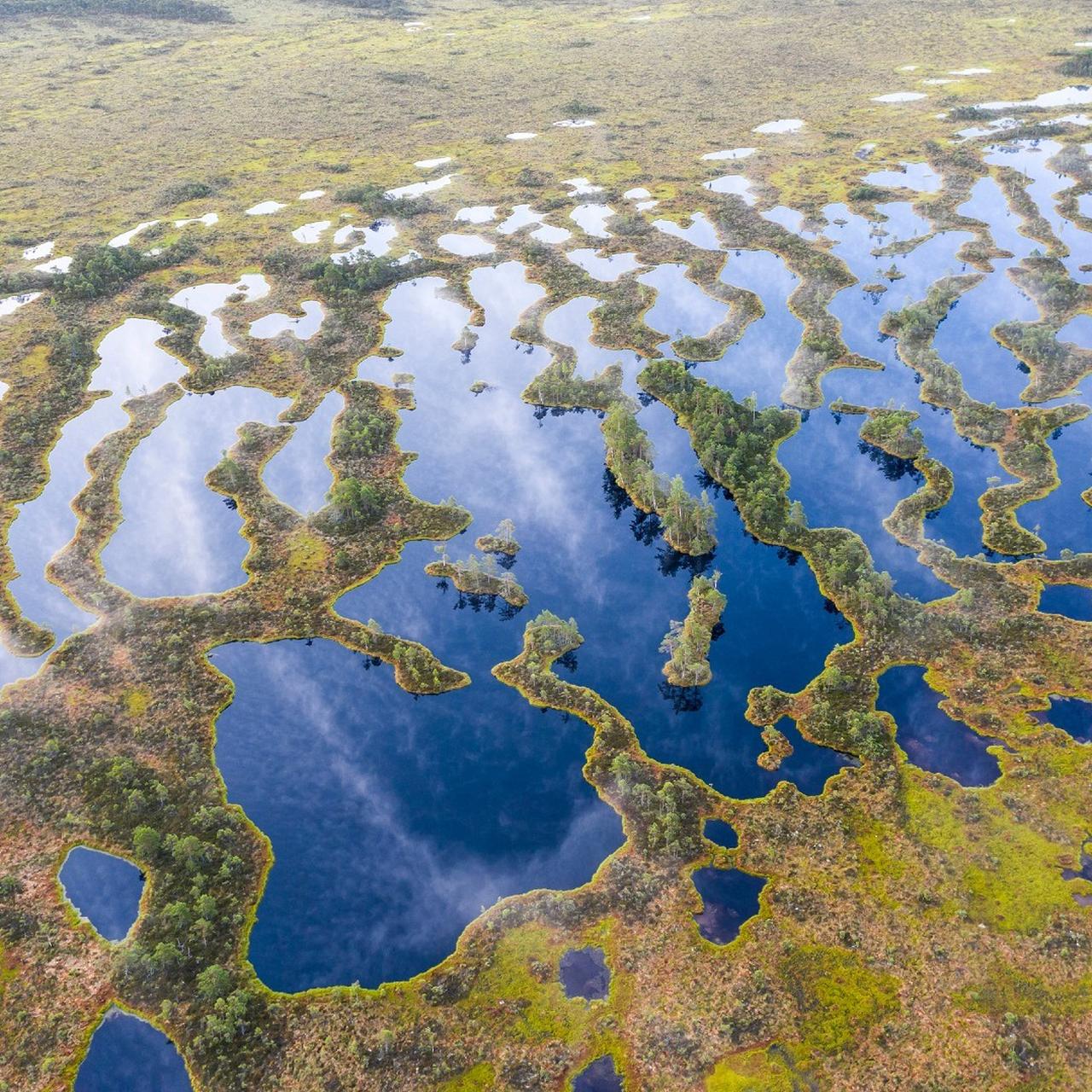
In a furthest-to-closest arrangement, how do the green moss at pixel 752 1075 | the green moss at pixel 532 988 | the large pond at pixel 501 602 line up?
the large pond at pixel 501 602 → the green moss at pixel 532 988 → the green moss at pixel 752 1075

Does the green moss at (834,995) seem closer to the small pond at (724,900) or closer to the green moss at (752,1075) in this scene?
the green moss at (752,1075)

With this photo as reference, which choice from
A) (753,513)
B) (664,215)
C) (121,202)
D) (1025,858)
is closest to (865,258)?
(664,215)

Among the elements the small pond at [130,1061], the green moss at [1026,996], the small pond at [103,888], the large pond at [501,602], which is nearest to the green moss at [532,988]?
the large pond at [501,602]

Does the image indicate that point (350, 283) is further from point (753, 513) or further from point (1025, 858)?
point (1025, 858)

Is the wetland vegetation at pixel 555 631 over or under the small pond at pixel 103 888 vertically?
over

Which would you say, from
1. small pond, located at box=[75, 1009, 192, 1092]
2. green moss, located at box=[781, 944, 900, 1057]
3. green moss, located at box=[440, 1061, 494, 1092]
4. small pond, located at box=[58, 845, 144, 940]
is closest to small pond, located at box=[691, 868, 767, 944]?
green moss, located at box=[781, 944, 900, 1057]

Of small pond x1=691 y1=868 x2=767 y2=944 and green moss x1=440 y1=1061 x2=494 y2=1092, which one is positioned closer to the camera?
green moss x1=440 y1=1061 x2=494 y2=1092

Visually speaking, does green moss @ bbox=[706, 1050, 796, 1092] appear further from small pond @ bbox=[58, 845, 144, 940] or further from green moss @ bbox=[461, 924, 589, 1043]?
small pond @ bbox=[58, 845, 144, 940]

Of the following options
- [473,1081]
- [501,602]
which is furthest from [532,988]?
[501,602]
